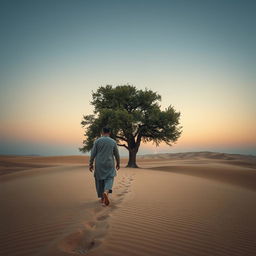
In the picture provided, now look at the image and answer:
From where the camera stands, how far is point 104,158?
541 centimetres

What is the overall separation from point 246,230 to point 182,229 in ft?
4.48

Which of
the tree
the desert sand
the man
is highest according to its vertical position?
the tree

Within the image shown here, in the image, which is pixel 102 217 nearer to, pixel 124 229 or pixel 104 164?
pixel 124 229

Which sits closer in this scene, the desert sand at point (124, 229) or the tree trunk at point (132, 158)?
the desert sand at point (124, 229)

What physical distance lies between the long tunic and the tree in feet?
46.6

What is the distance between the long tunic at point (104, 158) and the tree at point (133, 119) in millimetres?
14196

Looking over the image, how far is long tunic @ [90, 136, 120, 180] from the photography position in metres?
5.34

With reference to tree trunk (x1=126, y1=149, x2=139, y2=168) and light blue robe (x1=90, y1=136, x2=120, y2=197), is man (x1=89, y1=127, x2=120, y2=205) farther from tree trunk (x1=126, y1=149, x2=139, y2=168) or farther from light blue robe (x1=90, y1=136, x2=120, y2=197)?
tree trunk (x1=126, y1=149, x2=139, y2=168)

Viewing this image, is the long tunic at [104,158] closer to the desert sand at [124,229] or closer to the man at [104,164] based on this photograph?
the man at [104,164]

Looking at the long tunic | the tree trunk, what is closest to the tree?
the tree trunk

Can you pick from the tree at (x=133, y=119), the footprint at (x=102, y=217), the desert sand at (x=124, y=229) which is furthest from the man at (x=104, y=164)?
the tree at (x=133, y=119)

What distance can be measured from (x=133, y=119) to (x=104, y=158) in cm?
1462

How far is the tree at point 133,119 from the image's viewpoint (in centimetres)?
2055

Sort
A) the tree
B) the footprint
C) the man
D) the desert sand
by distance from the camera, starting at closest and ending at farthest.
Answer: the desert sand, the footprint, the man, the tree
